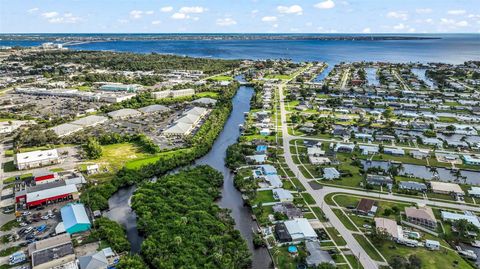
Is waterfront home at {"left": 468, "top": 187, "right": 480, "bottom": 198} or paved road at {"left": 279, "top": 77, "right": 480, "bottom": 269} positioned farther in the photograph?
waterfront home at {"left": 468, "top": 187, "right": 480, "bottom": 198}

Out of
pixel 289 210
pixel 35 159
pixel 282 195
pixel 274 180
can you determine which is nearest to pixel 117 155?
pixel 35 159

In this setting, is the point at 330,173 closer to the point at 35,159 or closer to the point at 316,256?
the point at 316,256

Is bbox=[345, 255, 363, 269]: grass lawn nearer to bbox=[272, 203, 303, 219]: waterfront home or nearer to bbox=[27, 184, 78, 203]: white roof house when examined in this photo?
bbox=[272, 203, 303, 219]: waterfront home

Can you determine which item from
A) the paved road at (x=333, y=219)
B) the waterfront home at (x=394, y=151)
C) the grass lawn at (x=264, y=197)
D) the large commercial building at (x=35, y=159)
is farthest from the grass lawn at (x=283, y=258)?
the large commercial building at (x=35, y=159)

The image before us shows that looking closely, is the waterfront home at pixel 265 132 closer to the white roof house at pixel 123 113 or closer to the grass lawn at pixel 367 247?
the white roof house at pixel 123 113

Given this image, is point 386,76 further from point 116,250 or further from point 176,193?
point 116,250

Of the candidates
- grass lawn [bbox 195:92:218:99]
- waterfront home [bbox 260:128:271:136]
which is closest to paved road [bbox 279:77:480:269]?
waterfront home [bbox 260:128:271:136]
